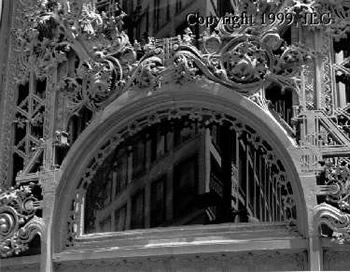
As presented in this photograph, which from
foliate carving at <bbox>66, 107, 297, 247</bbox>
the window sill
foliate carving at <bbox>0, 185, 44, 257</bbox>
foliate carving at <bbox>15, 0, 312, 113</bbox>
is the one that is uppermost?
foliate carving at <bbox>15, 0, 312, 113</bbox>

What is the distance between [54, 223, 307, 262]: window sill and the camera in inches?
610

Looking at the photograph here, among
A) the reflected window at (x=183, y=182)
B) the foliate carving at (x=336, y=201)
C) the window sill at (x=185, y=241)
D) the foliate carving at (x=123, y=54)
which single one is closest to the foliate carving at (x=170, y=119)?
the reflected window at (x=183, y=182)

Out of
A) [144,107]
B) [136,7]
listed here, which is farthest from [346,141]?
[136,7]

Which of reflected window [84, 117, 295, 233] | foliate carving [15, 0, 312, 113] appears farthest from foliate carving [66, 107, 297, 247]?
foliate carving [15, 0, 312, 113]

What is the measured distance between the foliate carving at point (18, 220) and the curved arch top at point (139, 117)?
365 mm

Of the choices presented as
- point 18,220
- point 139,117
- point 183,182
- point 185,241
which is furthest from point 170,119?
point 18,220

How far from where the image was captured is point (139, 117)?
55.3 ft

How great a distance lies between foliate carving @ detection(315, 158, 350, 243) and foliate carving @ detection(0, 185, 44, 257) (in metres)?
4.42

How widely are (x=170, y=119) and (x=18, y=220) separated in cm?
290

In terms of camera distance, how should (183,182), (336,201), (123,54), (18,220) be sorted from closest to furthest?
(336,201), (183,182), (18,220), (123,54)

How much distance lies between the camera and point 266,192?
16000 mm

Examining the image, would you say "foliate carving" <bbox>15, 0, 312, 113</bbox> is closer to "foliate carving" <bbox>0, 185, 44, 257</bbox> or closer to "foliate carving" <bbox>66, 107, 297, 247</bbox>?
"foliate carving" <bbox>66, 107, 297, 247</bbox>

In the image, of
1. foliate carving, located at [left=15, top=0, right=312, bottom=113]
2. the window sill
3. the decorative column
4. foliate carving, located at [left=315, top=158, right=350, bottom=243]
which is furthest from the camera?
foliate carving, located at [left=15, top=0, right=312, bottom=113]

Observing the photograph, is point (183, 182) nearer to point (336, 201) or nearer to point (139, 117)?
point (139, 117)
